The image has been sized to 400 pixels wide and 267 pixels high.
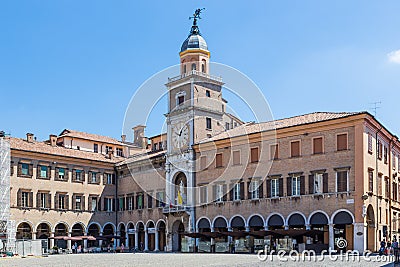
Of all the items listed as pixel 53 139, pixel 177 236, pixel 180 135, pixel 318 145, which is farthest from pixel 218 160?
pixel 53 139

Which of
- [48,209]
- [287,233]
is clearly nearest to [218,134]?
[287,233]

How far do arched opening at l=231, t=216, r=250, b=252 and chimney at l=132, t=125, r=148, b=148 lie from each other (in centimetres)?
2526

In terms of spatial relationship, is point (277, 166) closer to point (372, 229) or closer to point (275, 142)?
point (275, 142)

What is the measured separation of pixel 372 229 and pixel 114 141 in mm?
35821

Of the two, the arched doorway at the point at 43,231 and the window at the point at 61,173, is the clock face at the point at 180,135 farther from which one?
the arched doorway at the point at 43,231

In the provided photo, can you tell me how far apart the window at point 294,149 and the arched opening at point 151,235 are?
56.7 ft

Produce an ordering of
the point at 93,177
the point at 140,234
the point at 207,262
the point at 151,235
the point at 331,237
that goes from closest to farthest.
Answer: the point at 207,262
the point at 331,237
the point at 151,235
the point at 140,234
the point at 93,177

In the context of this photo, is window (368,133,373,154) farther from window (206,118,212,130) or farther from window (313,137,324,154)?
window (206,118,212,130)

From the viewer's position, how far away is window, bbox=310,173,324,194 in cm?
4038

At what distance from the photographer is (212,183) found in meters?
47.9

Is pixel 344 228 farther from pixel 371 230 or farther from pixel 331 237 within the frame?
pixel 371 230

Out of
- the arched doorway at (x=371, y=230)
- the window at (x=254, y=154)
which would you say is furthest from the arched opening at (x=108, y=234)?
the arched doorway at (x=371, y=230)

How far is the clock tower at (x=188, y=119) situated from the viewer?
50281mm

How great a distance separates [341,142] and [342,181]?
8.79ft
